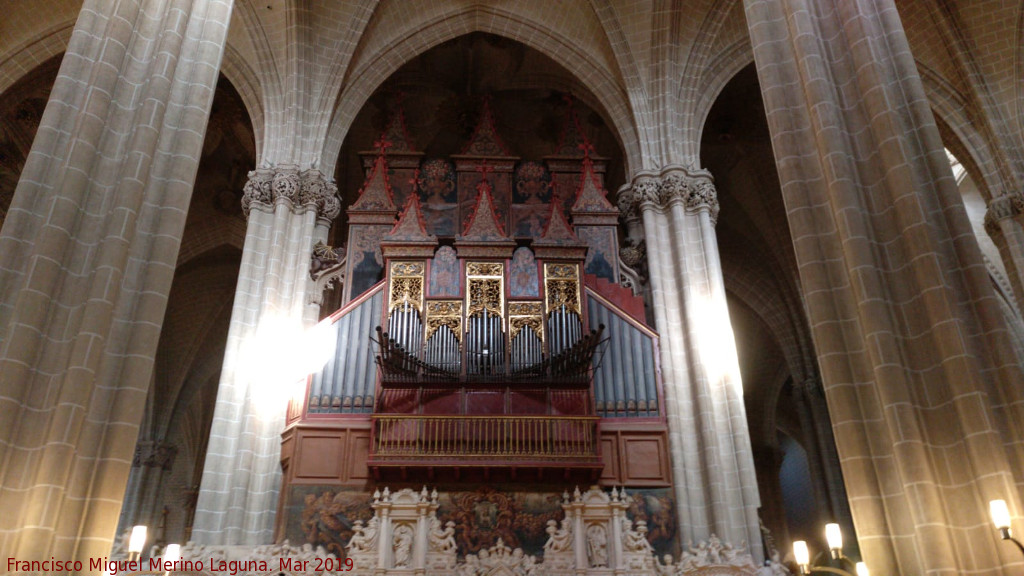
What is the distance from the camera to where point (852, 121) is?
8.09 meters

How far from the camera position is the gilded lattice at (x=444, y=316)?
13500 mm

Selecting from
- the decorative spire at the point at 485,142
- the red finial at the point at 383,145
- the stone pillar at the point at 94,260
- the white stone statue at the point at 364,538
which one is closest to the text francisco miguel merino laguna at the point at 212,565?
the stone pillar at the point at 94,260

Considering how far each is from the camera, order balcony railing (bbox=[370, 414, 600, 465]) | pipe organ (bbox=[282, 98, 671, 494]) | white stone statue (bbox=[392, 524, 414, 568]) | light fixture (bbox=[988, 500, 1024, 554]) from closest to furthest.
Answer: light fixture (bbox=[988, 500, 1024, 554])
white stone statue (bbox=[392, 524, 414, 568])
balcony railing (bbox=[370, 414, 600, 465])
pipe organ (bbox=[282, 98, 671, 494])

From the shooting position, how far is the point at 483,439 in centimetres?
1248

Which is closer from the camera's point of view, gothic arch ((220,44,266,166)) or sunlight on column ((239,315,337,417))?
sunlight on column ((239,315,337,417))

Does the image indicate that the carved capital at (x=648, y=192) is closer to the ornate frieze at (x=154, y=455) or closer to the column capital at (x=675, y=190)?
the column capital at (x=675, y=190)

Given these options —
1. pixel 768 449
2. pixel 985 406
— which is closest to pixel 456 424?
pixel 985 406

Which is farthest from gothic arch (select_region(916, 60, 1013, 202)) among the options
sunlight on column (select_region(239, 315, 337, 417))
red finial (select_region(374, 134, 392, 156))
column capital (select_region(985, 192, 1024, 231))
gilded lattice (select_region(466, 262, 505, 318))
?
sunlight on column (select_region(239, 315, 337, 417))

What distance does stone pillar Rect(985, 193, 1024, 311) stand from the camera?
14211 mm

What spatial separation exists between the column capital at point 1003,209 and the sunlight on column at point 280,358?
40.7ft

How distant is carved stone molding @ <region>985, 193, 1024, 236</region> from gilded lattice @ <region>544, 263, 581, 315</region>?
793 centimetres

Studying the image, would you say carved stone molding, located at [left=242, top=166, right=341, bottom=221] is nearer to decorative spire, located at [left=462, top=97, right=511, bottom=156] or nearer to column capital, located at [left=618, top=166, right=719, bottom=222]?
decorative spire, located at [left=462, top=97, right=511, bottom=156]

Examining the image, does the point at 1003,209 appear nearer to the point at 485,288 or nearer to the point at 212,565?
the point at 485,288

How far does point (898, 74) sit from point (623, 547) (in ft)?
23.5
